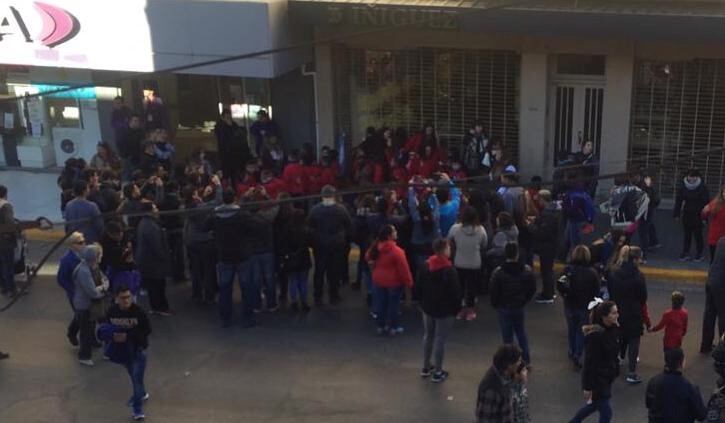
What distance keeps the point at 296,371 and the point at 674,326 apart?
382 cm

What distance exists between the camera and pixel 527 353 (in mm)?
9602

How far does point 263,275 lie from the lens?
1102 centimetres

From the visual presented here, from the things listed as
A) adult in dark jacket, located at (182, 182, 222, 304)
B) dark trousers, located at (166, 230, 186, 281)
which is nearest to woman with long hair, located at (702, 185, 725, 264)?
adult in dark jacket, located at (182, 182, 222, 304)

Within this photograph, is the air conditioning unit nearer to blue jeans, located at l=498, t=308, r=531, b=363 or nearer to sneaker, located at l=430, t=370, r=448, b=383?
sneaker, located at l=430, t=370, r=448, b=383

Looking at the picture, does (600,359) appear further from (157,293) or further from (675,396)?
(157,293)

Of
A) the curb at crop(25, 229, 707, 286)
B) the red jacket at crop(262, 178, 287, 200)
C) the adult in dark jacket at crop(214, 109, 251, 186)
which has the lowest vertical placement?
the curb at crop(25, 229, 707, 286)

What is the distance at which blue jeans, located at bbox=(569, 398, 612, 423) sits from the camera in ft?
26.7

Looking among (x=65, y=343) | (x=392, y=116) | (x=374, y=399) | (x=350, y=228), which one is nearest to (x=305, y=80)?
(x=392, y=116)

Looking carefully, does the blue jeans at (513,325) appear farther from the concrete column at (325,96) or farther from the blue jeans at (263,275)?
the concrete column at (325,96)

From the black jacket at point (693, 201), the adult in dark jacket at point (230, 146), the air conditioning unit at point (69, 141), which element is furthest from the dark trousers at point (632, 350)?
the air conditioning unit at point (69, 141)

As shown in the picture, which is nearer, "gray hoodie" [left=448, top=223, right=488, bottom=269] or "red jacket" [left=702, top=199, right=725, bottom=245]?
"gray hoodie" [left=448, top=223, right=488, bottom=269]

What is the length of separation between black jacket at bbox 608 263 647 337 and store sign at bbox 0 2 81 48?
9.82m

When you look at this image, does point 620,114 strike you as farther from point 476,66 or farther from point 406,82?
point 406,82

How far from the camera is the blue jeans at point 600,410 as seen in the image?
8.12 meters
